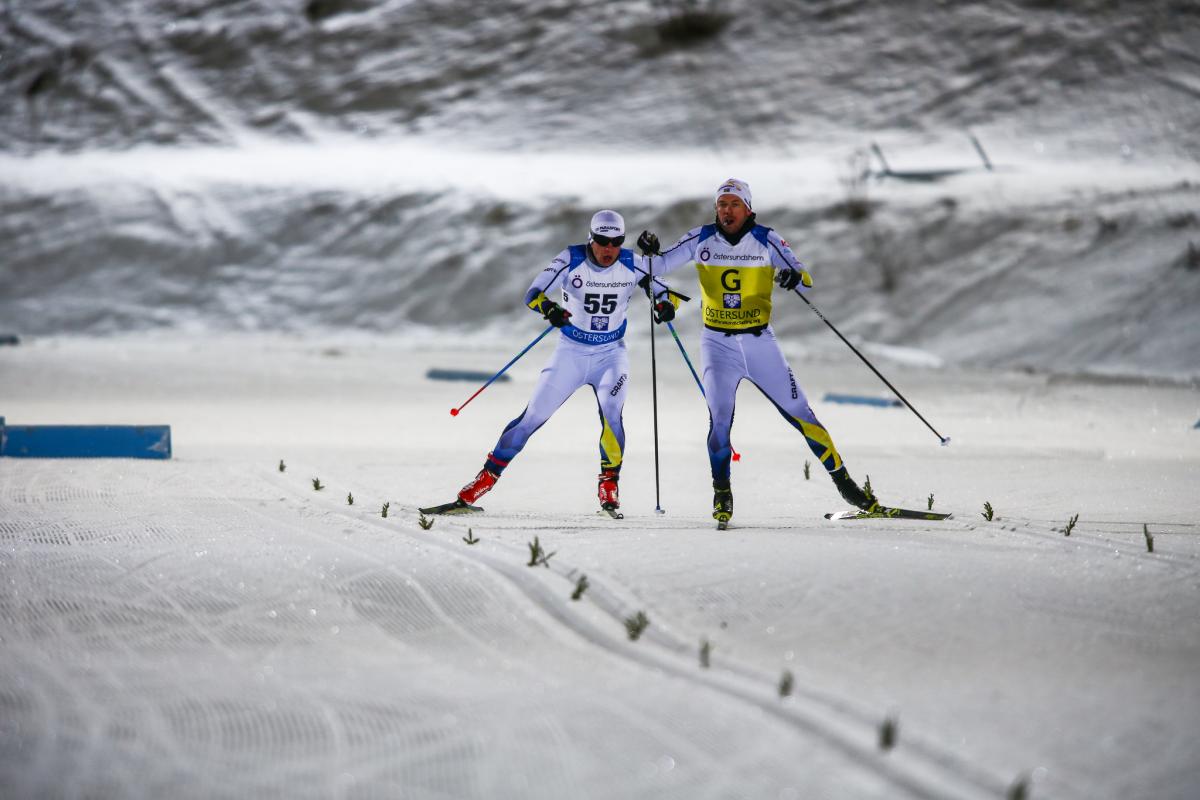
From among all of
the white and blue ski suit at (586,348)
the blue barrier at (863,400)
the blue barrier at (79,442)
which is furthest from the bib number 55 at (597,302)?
the blue barrier at (863,400)

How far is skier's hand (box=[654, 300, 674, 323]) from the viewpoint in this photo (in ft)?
25.9

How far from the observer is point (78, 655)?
5.15 metres

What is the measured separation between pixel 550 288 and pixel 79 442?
446 centimetres

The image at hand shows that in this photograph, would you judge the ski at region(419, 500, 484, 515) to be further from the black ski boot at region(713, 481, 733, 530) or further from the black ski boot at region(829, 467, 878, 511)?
the black ski boot at region(829, 467, 878, 511)

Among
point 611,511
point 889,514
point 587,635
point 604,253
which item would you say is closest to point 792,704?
point 587,635

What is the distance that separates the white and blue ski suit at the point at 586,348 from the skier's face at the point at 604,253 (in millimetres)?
29

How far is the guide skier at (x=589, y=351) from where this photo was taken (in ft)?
26.3

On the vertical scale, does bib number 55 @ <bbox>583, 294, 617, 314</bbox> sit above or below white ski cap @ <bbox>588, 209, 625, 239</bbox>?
below

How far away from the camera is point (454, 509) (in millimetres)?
7984

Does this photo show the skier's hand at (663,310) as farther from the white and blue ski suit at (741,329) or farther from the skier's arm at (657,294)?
the white and blue ski suit at (741,329)

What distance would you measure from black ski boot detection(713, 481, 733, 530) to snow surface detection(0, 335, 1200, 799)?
0.11m

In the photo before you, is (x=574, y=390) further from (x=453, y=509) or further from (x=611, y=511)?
(x=453, y=509)

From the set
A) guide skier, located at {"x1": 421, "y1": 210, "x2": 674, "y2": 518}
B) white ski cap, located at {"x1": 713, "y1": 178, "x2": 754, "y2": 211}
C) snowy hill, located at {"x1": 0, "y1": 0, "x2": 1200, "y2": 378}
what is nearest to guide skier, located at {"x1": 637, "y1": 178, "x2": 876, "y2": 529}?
white ski cap, located at {"x1": 713, "y1": 178, "x2": 754, "y2": 211}

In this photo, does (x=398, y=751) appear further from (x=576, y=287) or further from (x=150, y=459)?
(x=150, y=459)
